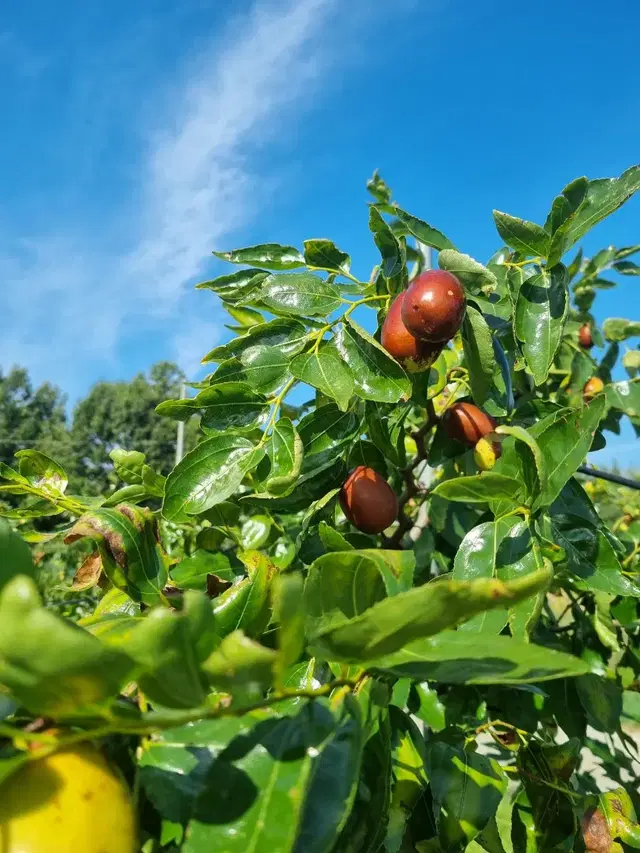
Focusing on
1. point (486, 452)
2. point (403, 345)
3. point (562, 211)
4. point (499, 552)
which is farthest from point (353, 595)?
point (562, 211)

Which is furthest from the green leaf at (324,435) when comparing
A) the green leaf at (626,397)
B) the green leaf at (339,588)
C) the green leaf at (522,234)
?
the green leaf at (626,397)

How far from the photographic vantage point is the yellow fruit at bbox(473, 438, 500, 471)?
1.30m

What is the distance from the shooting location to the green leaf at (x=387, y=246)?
1.16m

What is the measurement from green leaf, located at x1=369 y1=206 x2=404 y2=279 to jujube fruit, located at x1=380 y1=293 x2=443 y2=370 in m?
0.06

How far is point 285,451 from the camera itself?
3.73 ft

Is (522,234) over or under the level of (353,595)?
over

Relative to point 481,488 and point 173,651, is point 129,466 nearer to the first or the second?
point 481,488

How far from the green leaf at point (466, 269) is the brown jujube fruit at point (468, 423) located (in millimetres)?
272

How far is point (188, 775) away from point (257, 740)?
0.07 meters

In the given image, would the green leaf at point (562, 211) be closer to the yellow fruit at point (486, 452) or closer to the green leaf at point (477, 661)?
the yellow fruit at point (486, 452)

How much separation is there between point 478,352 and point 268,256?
0.50 metres

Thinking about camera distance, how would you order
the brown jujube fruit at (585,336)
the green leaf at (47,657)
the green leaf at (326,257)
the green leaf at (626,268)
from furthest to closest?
the brown jujube fruit at (585,336) → the green leaf at (626,268) → the green leaf at (326,257) → the green leaf at (47,657)

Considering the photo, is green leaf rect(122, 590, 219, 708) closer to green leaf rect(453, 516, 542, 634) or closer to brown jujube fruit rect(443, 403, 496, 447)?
green leaf rect(453, 516, 542, 634)

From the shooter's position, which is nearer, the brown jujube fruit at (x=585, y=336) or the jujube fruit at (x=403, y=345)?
the jujube fruit at (x=403, y=345)
